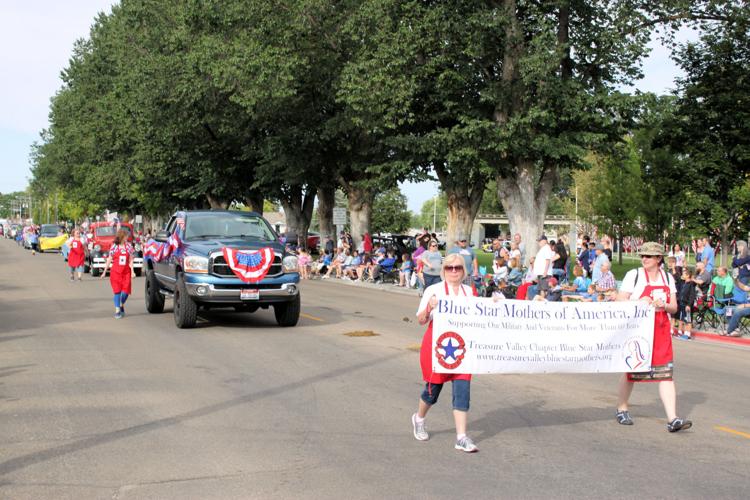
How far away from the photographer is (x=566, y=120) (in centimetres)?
3000

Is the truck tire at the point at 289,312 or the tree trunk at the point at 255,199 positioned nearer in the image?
the truck tire at the point at 289,312

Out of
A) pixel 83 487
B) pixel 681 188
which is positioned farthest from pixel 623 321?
pixel 681 188

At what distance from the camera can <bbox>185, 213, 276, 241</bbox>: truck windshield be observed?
55.7 feet

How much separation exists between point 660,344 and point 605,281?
11449 mm

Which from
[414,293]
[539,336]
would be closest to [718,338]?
[539,336]

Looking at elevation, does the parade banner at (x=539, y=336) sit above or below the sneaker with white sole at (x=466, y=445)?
above

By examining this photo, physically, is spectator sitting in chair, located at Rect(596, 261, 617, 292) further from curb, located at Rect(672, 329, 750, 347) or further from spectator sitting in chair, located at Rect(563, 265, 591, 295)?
curb, located at Rect(672, 329, 750, 347)

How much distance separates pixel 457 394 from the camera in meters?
7.35

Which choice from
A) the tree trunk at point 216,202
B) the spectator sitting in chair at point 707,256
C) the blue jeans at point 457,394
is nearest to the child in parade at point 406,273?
the spectator sitting in chair at point 707,256

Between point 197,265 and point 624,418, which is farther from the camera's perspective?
point 197,265

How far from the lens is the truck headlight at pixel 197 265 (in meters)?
15.6

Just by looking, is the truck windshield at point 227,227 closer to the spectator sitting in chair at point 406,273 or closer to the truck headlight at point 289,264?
the truck headlight at point 289,264

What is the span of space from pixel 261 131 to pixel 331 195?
Answer: 5198mm

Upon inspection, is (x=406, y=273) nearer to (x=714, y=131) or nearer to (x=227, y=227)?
(x=227, y=227)
